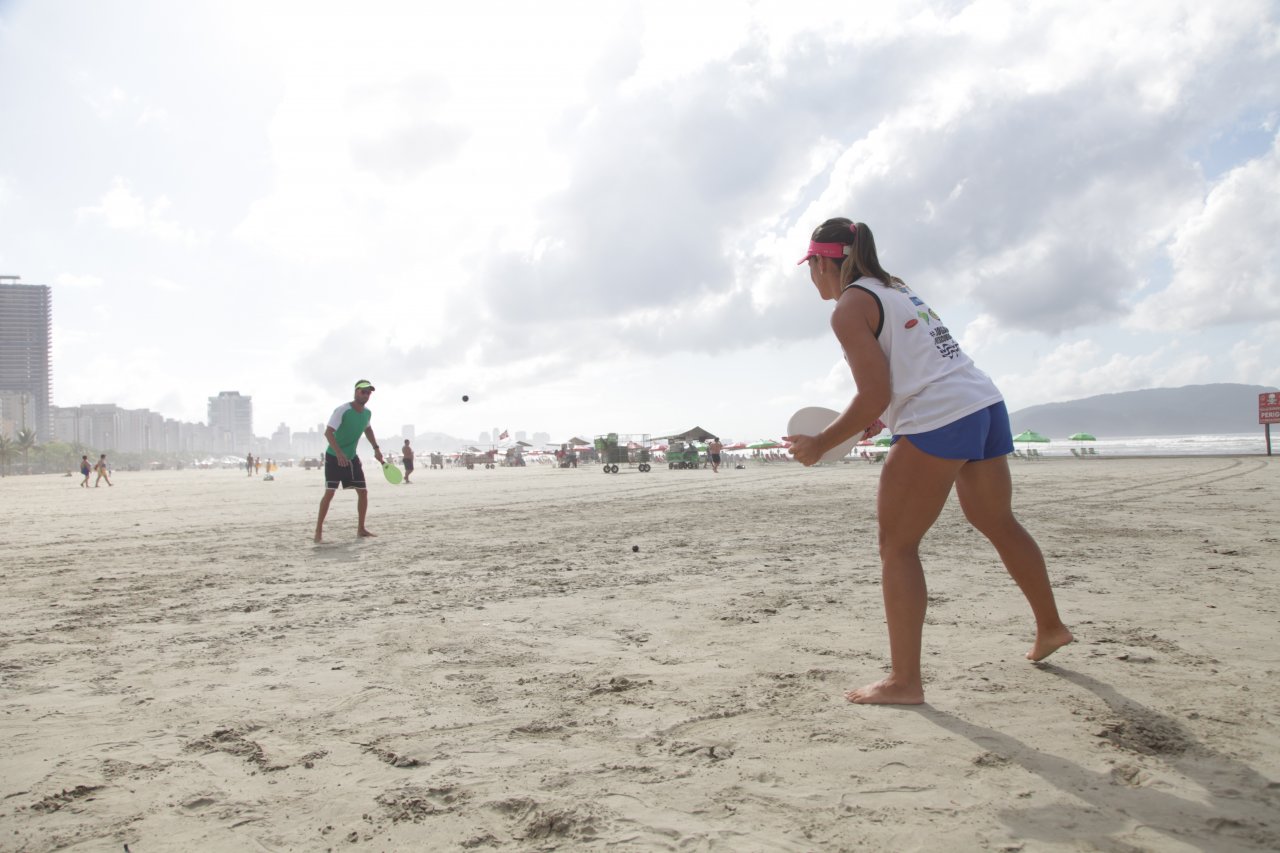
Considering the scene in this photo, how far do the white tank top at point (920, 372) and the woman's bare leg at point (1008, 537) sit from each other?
315 millimetres

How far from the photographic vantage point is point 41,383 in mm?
192375

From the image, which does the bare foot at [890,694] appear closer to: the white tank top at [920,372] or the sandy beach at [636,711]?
the sandy beach at [636,711]

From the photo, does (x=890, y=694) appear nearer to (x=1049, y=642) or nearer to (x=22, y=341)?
(x=1049, y=642)

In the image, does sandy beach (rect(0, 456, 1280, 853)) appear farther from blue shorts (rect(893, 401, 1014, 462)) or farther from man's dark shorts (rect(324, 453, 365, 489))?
man's dark shorts (rect(324, 453, 365, 489))

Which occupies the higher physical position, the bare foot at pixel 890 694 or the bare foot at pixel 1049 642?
the bare foot at pixel 1049 642

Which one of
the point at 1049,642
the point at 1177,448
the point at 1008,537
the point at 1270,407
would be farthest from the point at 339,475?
the point at 1177,448

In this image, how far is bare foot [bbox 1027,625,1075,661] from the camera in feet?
9.33

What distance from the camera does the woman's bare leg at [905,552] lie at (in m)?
2.57

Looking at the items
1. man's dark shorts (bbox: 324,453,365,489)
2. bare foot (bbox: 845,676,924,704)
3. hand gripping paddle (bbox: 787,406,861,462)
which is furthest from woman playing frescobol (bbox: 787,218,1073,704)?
man's dark shorts (bbox: 324,453,365,489)

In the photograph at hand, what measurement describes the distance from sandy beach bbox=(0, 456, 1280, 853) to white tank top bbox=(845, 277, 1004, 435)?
1.02 meters

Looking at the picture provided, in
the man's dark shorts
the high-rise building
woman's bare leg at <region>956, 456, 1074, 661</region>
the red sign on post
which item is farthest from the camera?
the high-rise building

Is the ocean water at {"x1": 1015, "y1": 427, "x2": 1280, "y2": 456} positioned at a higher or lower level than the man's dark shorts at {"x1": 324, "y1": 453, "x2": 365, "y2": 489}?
lower

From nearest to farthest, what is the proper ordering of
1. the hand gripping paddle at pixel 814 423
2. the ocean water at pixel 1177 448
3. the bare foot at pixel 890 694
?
the bare foot at pixel 890 694 < the hand gripping paddle at pixel 814 423 < the ocean water at pixel 1177 448

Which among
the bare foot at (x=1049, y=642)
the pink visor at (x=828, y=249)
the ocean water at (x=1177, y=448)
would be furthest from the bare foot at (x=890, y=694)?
the ocean water at (x=1177, y=448)
